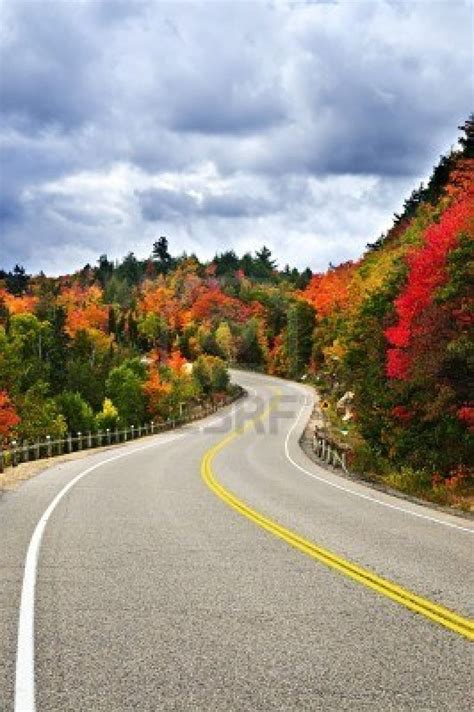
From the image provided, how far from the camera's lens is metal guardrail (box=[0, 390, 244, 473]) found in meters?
31.5

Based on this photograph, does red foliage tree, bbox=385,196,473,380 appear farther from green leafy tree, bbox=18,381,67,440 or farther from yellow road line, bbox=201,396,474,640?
green leafy tree, bbox=18,381,67,440

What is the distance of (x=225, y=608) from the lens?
8.09 m

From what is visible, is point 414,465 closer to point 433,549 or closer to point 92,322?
point 433,549

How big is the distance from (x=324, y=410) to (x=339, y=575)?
232 ft

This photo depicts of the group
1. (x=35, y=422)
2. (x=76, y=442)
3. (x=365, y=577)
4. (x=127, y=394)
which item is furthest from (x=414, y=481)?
(x=127, y=394)

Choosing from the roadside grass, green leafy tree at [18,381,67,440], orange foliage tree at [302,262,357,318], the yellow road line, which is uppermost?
orange foliage tree at [302,262,357,318]

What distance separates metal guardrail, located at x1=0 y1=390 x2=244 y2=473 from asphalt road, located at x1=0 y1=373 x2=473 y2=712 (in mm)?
13612

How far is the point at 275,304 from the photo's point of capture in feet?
533

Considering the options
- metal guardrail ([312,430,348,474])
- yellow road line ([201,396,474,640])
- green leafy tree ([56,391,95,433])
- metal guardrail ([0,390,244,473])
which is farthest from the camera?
green leafy tree ([56,391,95,433])

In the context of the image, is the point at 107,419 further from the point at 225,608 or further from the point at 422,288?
the point at 225,608

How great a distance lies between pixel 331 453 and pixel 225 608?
2963 cm

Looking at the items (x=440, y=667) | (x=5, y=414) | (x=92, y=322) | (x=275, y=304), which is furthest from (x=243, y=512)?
(x=92, y=322)

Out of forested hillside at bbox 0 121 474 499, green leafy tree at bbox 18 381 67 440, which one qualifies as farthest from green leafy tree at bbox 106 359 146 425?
green leafy tree at bbox 18 381 67 440

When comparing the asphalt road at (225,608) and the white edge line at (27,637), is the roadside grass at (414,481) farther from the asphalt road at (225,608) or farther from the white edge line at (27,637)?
the white edge line at (27,637)
